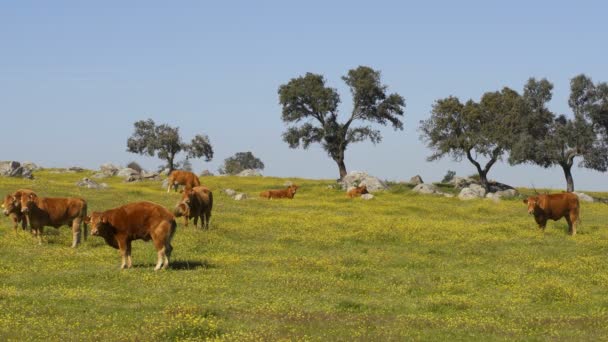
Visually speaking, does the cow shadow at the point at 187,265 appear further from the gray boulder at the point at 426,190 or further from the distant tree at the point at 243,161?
the distant tree at the point at 243,161

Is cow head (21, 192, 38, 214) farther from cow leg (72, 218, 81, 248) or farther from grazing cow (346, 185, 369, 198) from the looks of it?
grazing cow (346, 185, 369, 198)

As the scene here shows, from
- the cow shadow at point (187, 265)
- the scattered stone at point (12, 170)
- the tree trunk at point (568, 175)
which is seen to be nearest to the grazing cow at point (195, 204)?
the cow shadow at point (187, 265)

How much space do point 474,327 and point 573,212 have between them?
2213 cm

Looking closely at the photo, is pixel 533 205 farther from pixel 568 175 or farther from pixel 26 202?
pixel 568 175

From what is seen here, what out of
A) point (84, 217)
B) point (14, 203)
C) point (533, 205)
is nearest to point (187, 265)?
point (84, 217)

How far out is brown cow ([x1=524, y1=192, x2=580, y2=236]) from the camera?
3550 centimetres

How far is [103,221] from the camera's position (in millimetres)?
21938

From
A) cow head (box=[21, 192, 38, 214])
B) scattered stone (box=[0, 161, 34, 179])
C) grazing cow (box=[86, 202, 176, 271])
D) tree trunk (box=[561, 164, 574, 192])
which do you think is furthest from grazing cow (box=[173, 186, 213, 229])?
tree trunk (box=[561, 164, 574, 192])

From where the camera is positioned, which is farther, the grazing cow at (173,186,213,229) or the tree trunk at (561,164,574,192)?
the tree trunk at (561,164,574,192)

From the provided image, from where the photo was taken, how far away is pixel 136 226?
21875 millimetres

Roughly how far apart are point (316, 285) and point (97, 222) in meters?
7.10

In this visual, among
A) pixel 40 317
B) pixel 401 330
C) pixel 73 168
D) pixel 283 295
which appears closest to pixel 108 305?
pixel 40 317

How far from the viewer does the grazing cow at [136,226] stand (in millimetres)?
21531

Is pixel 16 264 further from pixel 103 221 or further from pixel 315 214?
pixel 315 214
